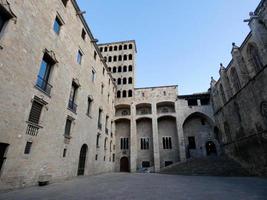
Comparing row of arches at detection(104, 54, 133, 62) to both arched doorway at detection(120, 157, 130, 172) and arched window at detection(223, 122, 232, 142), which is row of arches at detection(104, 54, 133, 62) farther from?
arched window at detection(223, 122, 232, 142)

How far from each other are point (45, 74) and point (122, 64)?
917 inches

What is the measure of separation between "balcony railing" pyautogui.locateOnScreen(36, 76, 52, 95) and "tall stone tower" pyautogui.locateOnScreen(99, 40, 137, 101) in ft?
64.3

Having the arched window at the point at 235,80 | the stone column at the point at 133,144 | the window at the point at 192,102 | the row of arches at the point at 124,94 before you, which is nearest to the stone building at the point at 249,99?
the arched window at the point at 235,80

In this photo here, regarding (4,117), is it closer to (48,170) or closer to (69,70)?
(48,170)

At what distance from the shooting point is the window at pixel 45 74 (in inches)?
409

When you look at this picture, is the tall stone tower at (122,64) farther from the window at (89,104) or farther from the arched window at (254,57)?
the arched window at (254,57)

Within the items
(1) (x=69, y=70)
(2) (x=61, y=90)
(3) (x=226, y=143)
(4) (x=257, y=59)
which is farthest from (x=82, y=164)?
(4) (x=257, y=59)

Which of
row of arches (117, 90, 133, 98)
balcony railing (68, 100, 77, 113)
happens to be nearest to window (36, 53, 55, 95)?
balcony railing (68, 100, 77, 113)

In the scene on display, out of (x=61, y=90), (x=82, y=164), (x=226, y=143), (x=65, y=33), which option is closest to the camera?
(x=61, y=90)

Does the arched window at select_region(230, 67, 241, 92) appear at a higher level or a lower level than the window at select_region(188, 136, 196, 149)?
higher

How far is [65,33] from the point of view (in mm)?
13242

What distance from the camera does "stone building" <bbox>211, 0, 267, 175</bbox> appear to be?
14.3 m

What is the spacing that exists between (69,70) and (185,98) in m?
21.8

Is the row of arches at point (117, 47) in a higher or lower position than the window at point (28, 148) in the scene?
higher
